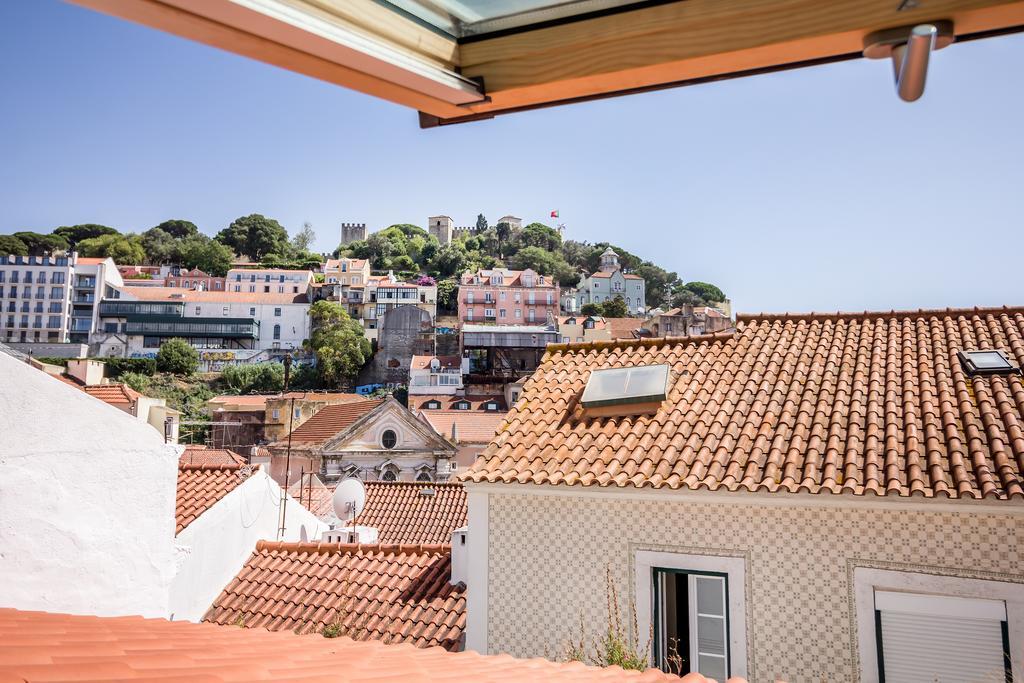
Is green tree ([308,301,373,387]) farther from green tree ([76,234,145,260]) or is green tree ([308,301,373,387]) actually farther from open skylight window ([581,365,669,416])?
open skylight window ([581,365,669,416])

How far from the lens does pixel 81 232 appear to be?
112 metres

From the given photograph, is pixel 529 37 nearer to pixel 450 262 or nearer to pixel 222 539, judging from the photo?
pixel 222 539

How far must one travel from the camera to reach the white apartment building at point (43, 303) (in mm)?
76688

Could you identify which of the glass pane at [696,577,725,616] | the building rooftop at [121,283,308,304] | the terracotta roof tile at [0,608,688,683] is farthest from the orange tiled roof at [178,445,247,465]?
the building rooftop at [121,283,308,304]

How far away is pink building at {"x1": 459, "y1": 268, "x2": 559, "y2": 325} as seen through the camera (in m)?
78.9

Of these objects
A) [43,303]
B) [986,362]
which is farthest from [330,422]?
[43,303]

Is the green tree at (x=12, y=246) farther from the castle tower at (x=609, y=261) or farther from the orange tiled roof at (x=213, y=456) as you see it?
the orange tiled roof at (x=213, y=456)

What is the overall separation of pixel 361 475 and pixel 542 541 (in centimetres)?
2487

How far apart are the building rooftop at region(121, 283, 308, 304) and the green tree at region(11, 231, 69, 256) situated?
2493 centimetres

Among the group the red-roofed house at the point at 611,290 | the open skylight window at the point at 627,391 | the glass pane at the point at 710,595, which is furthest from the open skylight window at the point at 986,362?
the red-roofed house at the point at 611,290

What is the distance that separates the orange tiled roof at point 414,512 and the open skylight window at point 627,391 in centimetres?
895

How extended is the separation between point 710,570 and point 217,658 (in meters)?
5.30

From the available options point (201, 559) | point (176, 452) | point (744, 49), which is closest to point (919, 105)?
point (744, 49)

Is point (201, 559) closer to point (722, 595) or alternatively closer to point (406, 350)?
point (722, 595)
